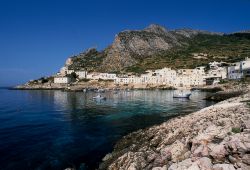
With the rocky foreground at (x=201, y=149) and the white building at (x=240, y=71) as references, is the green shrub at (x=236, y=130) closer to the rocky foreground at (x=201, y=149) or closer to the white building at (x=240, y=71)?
the rocky foreground at (x=201, y=149)

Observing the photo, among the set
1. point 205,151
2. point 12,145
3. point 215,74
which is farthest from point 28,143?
point 215,74

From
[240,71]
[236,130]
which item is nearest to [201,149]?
[236,130]

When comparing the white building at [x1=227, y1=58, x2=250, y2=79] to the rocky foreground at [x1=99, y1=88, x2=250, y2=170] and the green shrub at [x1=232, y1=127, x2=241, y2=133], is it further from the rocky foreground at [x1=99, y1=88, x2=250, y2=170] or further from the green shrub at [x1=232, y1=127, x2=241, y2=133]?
the green shrub at [x1=232, y1=127, x2=241, y2=133]

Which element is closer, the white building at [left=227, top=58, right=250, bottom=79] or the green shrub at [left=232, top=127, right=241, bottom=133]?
the green shrub at [left=232, top=127, right=241, bottom=133]

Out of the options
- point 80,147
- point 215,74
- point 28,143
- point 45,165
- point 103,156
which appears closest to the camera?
point 45,165

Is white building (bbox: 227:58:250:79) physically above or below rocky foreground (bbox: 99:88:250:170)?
above

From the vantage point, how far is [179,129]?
95.7ft

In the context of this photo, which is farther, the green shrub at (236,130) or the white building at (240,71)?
the white building at (240,71)

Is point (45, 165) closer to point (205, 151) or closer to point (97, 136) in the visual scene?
point (97, 136)

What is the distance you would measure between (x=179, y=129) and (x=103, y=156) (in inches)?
394

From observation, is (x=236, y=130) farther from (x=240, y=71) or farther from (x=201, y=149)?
(x=240, y=71)

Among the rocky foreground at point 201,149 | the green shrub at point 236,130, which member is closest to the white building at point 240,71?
the rocky foreground at point 201,149

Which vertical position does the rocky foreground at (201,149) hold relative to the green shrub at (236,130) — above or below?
below

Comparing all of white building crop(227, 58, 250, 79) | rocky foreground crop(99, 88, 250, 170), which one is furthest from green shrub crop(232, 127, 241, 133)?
white building crop(227, 58, 250, 79)
